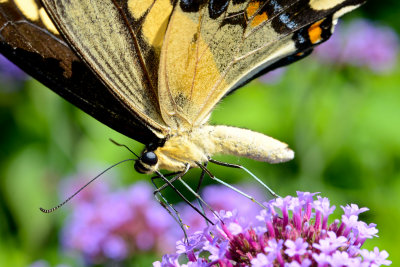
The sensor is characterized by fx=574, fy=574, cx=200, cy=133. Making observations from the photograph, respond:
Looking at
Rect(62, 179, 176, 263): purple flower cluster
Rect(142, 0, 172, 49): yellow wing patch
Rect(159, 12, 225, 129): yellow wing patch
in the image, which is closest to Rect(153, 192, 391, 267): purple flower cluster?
Rect(159, 12, 225, 129): yellow wing patch

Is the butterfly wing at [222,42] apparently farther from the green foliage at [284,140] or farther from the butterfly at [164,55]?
the green foliage at [284,140]

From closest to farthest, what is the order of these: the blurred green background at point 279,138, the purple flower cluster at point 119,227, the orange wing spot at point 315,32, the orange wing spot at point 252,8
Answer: the orange wing spot at point 252,8 → the orange wing spot at point 315,32 → the purple flower cluster at point 119,227 → the blurred green background at point 279,138

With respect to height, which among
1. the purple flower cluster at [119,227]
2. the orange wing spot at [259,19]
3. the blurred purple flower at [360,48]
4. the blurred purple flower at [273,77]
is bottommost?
the purple flower cluster at [119,227]

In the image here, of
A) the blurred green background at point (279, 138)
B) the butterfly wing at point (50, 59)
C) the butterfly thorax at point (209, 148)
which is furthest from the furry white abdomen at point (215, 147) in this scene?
the blurred green background at point (279, 138)

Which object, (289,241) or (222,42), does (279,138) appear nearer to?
(222,42)

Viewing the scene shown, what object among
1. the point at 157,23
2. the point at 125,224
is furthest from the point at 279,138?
the point at 157,23

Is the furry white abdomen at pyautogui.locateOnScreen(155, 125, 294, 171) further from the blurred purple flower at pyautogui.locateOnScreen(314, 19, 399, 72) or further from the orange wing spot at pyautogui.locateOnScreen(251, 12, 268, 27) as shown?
the blurred purple flower at pyautogui.locateOnScreen(314, 19, 399, 72)
